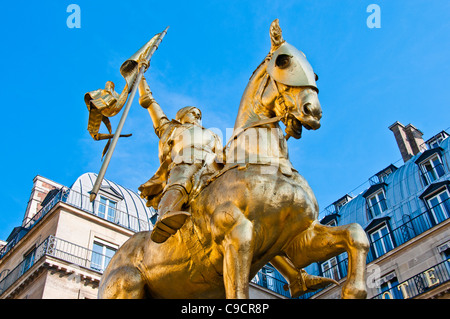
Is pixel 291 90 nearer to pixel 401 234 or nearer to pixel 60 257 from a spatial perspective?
pixel 60 257

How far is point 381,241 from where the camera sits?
2912 cm

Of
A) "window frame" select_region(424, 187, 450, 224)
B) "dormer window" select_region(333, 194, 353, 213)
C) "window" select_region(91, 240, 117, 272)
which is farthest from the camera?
"dormer window" select_region(333, 194, 353, 213)

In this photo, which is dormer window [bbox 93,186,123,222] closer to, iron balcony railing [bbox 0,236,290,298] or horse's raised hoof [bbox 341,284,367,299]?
iron balcony railing [bbox 0,236,290,298]

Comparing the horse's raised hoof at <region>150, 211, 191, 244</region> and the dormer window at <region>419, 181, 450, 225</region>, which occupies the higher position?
the dormer window at <region>419, 181, 450, 225</region>

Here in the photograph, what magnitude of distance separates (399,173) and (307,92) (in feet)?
93.2

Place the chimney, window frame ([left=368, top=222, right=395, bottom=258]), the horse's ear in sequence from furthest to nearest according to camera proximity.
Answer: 1. the chimney
2. window frame ([left=368, top=222, right=395, bottom=258])
3. the horse's ear

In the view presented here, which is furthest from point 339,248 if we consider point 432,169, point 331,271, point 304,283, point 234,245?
point 432,169

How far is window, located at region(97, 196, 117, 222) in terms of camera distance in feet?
97.6

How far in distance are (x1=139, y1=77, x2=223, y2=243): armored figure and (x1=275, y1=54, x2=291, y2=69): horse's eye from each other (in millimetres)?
1340

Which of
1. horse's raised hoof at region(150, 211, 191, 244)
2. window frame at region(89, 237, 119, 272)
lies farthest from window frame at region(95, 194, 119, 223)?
horse's raised hoof at region(150, 211, 191, 244)

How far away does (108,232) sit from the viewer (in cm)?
2853

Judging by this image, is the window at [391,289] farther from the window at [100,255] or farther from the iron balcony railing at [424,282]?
the window at [100,255]

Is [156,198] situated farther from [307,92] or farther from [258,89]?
[307,92]

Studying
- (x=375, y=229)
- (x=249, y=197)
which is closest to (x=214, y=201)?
(x=249, y=197)
